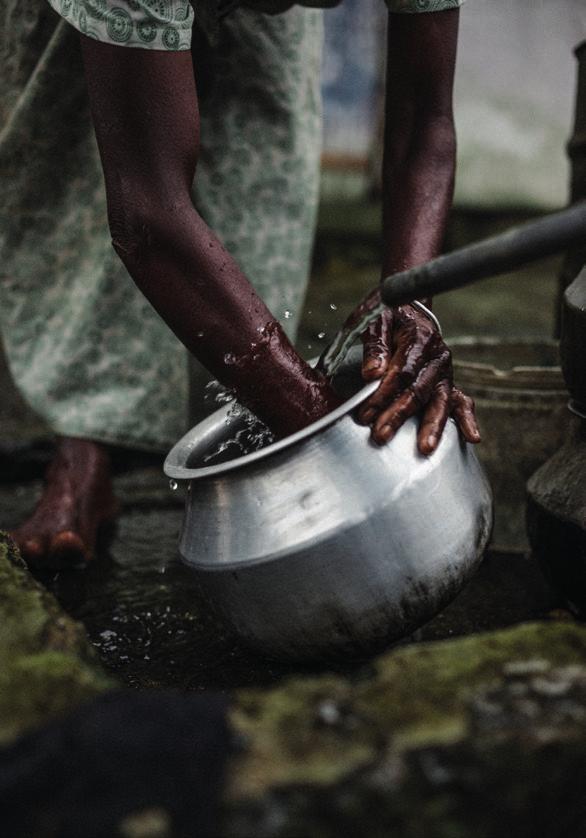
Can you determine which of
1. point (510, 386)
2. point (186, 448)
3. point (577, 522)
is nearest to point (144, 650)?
point (186, 448)

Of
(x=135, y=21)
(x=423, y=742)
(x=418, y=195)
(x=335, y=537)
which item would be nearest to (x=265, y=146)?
(x=418, y=195)

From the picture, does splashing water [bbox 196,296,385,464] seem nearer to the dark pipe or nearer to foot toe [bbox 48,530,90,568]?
the dark pipe

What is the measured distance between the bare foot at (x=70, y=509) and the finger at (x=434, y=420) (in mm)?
1159

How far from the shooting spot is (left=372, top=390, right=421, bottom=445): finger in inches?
56.1

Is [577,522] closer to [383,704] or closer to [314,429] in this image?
[314,429]

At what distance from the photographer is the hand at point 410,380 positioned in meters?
1.45

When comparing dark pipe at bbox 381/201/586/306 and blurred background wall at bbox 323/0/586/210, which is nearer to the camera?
dark pipe at bbox 381/201/586/306

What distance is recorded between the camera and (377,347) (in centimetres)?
159

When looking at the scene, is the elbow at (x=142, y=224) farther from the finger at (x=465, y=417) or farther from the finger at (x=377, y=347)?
the finger at (x=465, y=417)

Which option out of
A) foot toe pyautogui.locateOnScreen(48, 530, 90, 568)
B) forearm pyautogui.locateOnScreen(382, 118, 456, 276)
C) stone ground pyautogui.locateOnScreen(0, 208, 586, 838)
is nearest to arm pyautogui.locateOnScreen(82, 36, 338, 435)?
forearm pyautogui.locateOnScreen(382, 118, 456, 276)

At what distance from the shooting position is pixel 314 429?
1.38 meters

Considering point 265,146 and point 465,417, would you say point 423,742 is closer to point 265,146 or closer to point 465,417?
point 465,417

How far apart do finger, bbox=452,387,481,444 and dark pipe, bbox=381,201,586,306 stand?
29 centimetres

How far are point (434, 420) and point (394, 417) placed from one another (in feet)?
0.28
